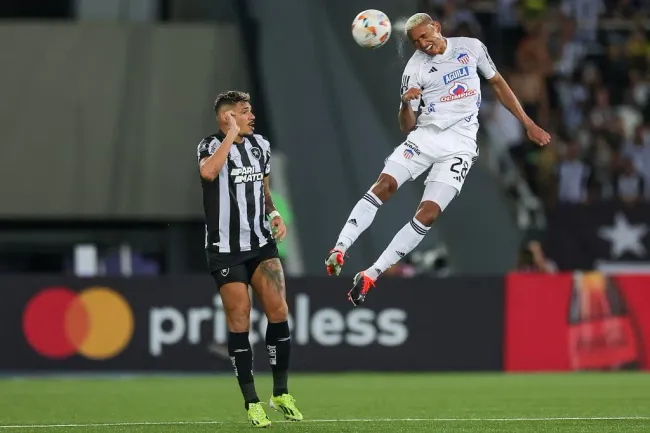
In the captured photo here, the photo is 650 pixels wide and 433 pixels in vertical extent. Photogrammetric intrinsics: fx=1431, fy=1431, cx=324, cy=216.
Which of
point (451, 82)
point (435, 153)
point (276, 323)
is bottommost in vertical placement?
point (276, 323)

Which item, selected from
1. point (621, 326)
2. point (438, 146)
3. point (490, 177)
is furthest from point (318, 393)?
point (490, 177)

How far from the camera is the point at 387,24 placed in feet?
36.3

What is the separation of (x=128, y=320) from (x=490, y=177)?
583 centimetres

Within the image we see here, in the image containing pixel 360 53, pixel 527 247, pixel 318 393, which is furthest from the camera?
pixel 360 53

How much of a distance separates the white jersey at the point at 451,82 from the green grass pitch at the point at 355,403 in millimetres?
2332

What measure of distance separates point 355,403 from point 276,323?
249 centimetres

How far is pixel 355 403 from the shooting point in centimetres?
1265

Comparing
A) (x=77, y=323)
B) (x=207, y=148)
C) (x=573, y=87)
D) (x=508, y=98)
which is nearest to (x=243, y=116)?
(x=207, y=148)

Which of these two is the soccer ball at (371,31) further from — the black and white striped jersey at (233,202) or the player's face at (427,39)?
the black and white striped jersey at (233,202)

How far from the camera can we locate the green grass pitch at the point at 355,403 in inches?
401

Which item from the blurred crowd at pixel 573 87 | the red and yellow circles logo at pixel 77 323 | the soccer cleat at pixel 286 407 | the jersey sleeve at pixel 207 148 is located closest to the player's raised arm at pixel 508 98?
the jersey sleeve at pixel 207 148

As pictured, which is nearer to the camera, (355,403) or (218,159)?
(218,159)

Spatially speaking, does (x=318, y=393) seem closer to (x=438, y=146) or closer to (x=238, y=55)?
(x=438, y=146)

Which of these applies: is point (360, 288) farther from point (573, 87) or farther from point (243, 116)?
point (573, 87)
